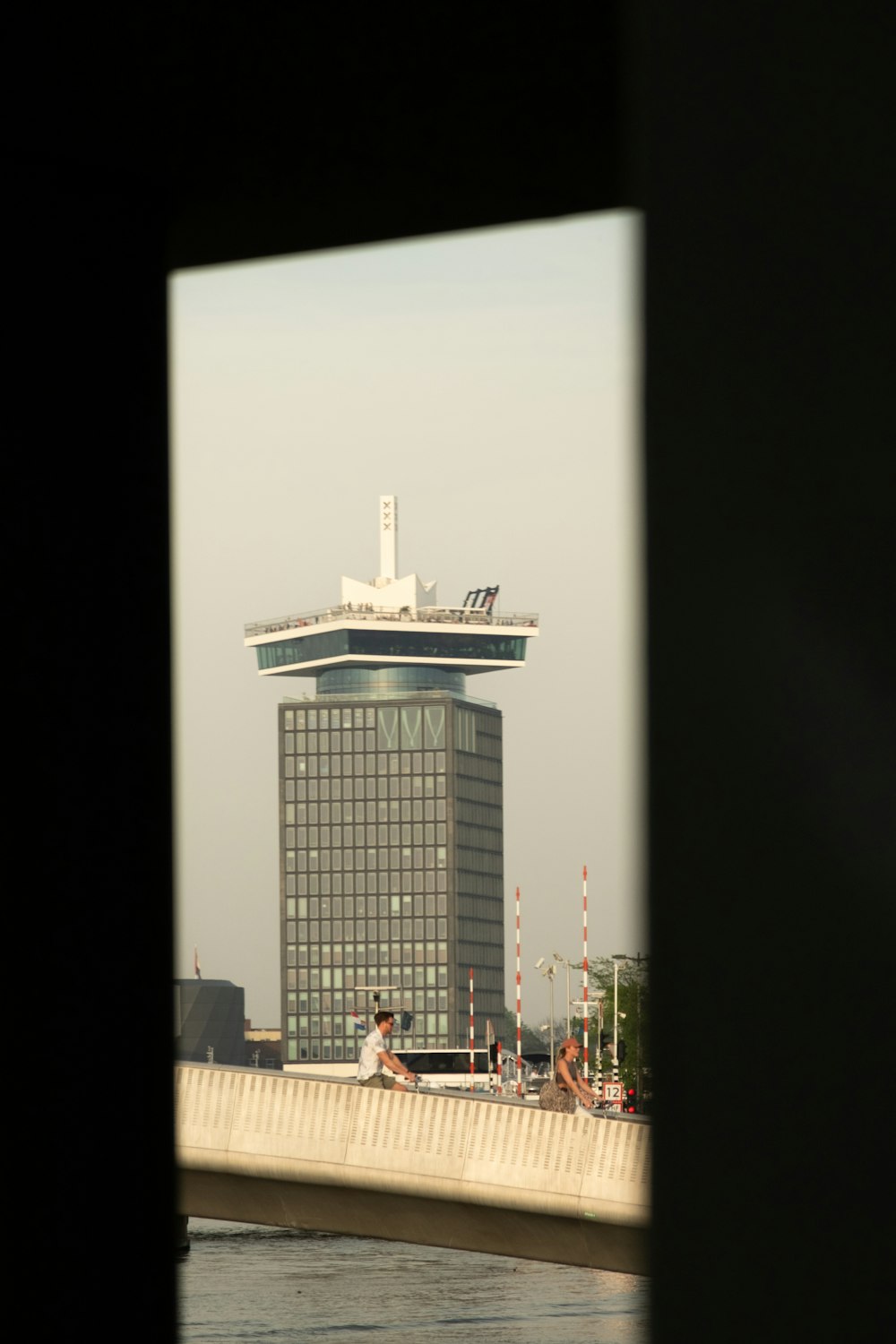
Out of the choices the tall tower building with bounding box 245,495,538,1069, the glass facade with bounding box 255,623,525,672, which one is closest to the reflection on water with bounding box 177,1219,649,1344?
the tall tower building with bounding box 245,495,538,1069

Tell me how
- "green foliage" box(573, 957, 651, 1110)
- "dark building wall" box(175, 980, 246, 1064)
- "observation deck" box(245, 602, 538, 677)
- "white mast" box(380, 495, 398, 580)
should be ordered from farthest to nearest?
"white mast" box(380, 495, 398, 580)
"observation deck" box(245, 602, 538, 677)
"dark building wall" box(175, 980, 246, 1064)
"green foliage" box(573, 957, 651, 1110)

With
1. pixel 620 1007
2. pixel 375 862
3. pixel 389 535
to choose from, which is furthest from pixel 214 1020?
pixel 620 1007

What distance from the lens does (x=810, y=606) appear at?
1.48 metres

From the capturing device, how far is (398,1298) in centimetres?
1437

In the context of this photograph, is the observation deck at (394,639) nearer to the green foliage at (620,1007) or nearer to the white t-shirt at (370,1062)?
the green foliage at (620,1007)

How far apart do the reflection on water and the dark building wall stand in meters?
115

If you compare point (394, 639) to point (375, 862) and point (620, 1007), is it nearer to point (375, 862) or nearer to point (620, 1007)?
point (375, 862)

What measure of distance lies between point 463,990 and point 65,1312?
459ft

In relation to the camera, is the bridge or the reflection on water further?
the bridge

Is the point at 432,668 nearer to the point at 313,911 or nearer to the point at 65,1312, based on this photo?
the point at 313,911

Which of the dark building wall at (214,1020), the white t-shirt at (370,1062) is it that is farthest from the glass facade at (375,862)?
the white t-shirt at (370,1062)

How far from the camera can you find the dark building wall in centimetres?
13338

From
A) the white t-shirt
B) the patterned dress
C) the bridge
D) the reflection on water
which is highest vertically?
the white t-shirt

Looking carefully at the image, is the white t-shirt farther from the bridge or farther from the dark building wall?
the dark building wall
